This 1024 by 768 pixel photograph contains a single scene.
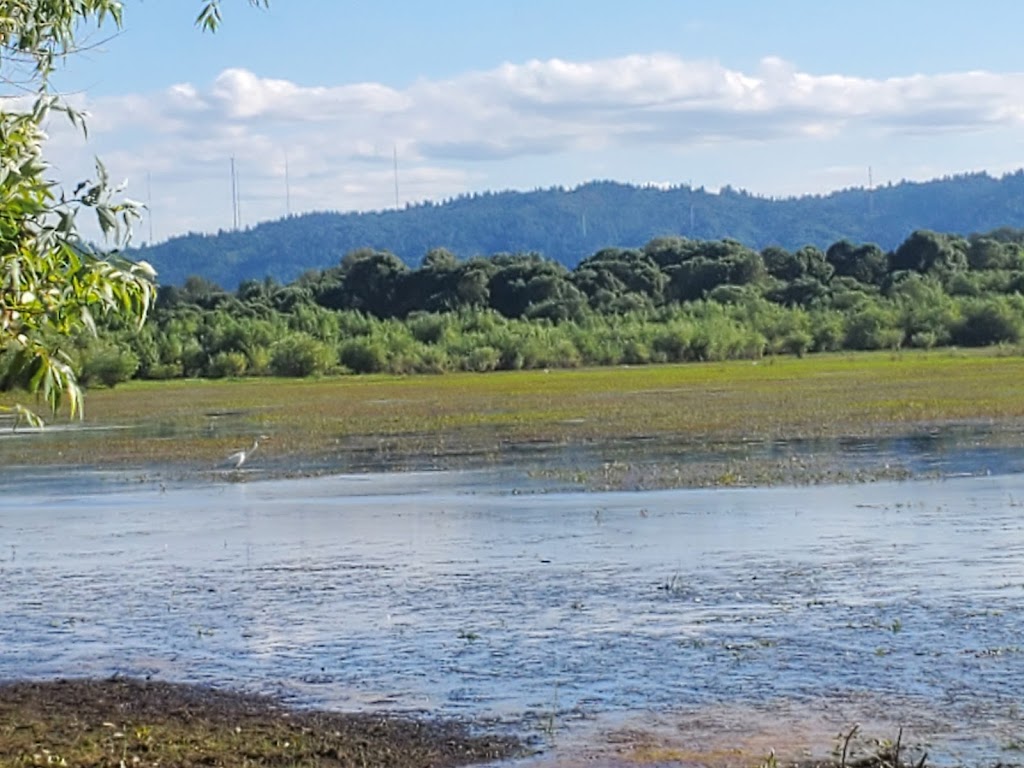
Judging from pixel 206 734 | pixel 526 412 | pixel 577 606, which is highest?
pixel 206 734

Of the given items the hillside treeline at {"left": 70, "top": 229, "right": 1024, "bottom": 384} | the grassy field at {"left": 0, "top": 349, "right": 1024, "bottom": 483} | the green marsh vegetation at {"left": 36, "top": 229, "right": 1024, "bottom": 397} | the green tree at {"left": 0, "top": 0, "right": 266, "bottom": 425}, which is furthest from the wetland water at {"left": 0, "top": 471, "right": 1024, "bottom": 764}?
the green marsh vegetation at {"left": 36, "top": 229, "right": 1024, "bottom": 397}

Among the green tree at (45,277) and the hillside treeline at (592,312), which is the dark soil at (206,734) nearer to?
the green tree at (45,277)

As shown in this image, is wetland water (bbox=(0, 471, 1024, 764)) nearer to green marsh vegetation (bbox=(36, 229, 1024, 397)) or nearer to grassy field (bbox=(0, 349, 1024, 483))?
grassy field (bbox=(0, 349, 1024, 483))

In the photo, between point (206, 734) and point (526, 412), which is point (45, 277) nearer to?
point (206, 734)

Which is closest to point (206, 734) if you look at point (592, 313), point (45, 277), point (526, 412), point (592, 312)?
point (45, 277)

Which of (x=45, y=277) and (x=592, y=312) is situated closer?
(x=45, y=277)

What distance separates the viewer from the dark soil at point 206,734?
11.1 m

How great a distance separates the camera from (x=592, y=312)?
129m

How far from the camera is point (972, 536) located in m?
21.7

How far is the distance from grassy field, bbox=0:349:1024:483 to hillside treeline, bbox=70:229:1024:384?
60.0ft

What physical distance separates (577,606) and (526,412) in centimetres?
Answer: 4007

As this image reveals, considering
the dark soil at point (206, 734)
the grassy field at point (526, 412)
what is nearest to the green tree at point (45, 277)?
the dark soil at point (206, 734)

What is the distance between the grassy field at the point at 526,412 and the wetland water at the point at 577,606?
1276cm

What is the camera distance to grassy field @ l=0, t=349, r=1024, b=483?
43.3 metres
